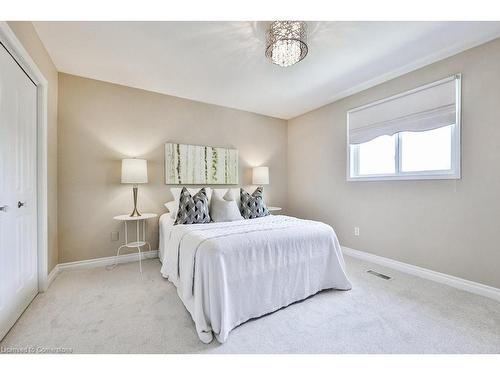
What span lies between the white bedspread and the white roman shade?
5.44 ft

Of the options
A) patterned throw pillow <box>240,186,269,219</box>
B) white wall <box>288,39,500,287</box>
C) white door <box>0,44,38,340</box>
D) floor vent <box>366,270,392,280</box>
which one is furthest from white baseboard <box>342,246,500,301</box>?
white door <box>0,44,38,340</box>

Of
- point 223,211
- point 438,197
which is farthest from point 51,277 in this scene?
point 438,197

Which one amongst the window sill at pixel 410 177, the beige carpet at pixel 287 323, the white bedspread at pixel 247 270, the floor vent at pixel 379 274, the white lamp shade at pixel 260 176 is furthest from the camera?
the white lamp shade at pixel 260 176

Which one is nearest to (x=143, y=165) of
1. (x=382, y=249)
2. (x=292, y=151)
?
(x=292, y=151)

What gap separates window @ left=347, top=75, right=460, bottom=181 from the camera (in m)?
2.26

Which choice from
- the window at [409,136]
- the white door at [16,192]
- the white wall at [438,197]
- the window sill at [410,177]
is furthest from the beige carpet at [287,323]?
the window at [409,136]

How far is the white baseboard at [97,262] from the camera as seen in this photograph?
8.07 feet

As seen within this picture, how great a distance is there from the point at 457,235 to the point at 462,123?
115cm

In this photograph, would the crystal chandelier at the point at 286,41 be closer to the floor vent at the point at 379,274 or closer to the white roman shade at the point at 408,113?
the white roman shade at the point at 408,113

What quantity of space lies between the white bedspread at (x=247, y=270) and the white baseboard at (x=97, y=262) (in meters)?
1.10

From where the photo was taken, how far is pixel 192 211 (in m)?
2.51

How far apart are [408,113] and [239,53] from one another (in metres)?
2.11
